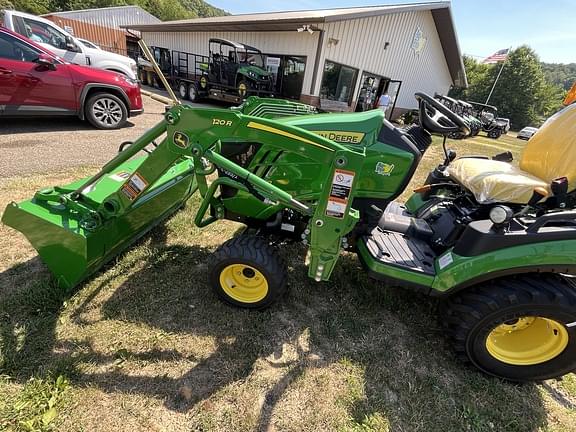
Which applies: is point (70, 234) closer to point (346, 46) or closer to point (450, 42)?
point (346, 46)

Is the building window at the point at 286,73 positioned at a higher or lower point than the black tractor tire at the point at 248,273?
higher

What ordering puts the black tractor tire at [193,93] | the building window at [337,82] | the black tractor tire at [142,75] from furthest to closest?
the black tractor tire at [142,75] < the black tractor tire at [193,93] < the building window at [337,82]

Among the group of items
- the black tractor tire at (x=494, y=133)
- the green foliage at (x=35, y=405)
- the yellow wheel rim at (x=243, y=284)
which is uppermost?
the yellow wheel rim at (x=243, y=284)

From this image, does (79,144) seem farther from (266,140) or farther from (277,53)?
(277,53)

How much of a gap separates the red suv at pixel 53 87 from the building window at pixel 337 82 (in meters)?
8.40

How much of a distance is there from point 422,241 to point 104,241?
2.51 meters

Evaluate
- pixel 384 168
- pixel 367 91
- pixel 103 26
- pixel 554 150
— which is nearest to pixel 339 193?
pixel 384 168

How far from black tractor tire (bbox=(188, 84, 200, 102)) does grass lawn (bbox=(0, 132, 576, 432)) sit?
1204 cm

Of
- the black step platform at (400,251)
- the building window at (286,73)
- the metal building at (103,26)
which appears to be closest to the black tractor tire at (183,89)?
the building window at (286,73)

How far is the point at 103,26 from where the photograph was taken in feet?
105

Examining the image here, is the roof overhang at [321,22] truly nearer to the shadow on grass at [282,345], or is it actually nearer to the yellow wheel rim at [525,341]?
the shadow on grass at [282,345]

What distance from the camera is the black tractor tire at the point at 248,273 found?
2.28 m

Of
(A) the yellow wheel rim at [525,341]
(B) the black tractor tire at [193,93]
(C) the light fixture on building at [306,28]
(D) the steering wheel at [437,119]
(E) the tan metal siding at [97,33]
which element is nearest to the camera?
(A) the yellow wheel rim at [525,341]

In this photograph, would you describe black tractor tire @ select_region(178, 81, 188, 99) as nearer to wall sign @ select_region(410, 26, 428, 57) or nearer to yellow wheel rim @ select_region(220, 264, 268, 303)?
wall sign @ select_region(410, 26, 428, 57)
